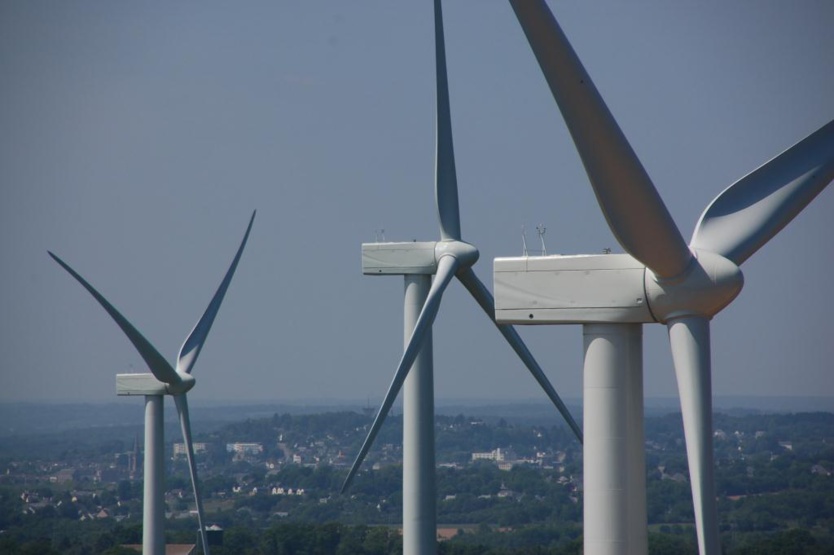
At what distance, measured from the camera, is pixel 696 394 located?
1988 cm

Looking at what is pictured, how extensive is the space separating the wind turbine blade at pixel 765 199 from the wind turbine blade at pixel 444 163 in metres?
13.8

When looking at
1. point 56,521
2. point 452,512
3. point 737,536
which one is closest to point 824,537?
point 737,536

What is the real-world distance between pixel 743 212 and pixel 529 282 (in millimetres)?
3408

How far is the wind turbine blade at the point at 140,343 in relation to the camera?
121ft

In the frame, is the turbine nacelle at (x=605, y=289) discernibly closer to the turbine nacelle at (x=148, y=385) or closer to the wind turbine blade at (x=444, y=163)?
the wind turbine blade at (x=444, y=163)

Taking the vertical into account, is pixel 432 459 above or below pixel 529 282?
below

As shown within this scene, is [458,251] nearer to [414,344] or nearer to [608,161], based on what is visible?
[414,344]

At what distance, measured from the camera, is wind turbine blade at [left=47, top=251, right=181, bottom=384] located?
37.0 metres

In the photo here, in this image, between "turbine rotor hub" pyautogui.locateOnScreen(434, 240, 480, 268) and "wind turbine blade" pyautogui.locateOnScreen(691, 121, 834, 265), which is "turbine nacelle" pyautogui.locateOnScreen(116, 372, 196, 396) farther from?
"wind turbine blade" pyautogui.locateOnScreen(691, 121, 834, 265)

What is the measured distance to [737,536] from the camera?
118 metres

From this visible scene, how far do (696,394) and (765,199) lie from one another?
344 centimetres

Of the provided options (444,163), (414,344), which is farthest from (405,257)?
(414,344)

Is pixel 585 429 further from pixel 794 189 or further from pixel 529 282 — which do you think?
pixel 794 189

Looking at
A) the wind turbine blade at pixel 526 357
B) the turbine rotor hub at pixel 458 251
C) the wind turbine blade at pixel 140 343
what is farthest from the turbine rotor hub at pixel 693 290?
the wind turbine blade at pixel 140 343
